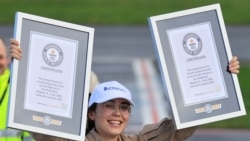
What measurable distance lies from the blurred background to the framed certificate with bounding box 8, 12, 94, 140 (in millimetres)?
8540

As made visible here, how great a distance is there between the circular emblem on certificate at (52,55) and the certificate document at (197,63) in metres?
0.77

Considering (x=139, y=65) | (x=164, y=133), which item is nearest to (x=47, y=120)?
(x=164, y=133)

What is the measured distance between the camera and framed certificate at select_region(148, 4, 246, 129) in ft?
23.0

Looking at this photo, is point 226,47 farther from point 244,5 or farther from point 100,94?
point 244,5

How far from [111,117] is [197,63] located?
2.46ft

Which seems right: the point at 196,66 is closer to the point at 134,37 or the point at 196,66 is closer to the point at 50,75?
the point at 50,75

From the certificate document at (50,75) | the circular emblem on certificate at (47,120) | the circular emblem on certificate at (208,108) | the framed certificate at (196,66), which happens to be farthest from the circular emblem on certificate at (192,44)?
the circular emblem on certificate at (47,120)

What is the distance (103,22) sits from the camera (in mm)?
32969

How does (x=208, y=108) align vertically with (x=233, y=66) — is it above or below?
below

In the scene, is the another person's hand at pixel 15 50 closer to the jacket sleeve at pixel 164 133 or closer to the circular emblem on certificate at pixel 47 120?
the circular emblem on certificate at pixel 47 120

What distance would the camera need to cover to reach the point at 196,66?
7.10 metres

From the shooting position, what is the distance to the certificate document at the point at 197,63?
705 centimetres

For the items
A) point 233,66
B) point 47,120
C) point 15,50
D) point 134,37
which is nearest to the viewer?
point 15,50

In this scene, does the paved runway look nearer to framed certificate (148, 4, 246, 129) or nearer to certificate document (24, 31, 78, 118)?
framed certificate (148, 4, 246, 129)
